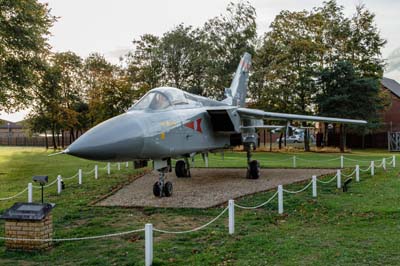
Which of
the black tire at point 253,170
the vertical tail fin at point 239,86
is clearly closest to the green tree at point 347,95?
the vertical tail fin at point 239,86

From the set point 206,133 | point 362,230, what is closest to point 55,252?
point 362,230

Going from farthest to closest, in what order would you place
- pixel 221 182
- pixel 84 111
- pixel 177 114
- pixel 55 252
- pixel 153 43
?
pixel 84 111, pixel 153 43, pixel 221 182, pixel 177 114, pixel 55 252

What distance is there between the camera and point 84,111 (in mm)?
53875

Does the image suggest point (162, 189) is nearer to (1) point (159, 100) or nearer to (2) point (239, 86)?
(1) point (159, 100)

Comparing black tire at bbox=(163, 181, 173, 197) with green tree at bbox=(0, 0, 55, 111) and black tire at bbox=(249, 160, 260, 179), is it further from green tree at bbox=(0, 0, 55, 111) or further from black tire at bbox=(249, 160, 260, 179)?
green tree at bbox=(0, 0, 55, 111)

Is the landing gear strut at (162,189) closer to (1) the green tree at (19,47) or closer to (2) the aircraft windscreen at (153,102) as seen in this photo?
(2) the aircraft windscreen at (153,102)

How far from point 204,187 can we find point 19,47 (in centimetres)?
1391

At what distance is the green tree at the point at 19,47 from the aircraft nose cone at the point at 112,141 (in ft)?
46.4

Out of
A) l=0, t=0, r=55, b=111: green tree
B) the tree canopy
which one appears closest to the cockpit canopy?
l=0, t=0, r=55, b=111: green tree

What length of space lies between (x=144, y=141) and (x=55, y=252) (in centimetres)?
318

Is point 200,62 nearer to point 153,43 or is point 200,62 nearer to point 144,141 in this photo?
point 153,43

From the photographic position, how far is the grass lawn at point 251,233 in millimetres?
6535

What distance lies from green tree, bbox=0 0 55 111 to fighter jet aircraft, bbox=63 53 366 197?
36.0 ft

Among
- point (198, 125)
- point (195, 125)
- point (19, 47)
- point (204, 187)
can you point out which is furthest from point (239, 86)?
point (19, 47)
